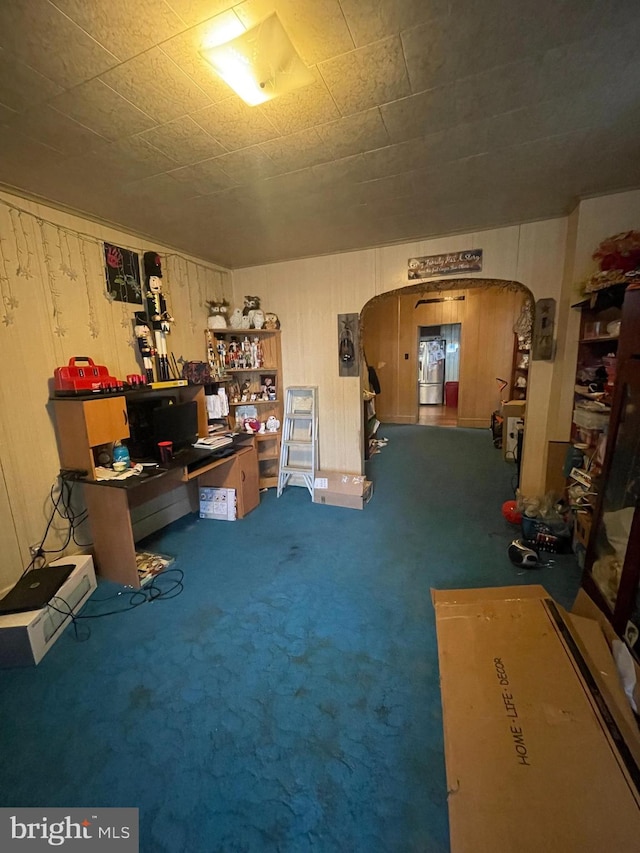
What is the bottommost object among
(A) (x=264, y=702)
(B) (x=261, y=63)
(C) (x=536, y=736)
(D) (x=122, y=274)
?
(A) (x=264, y=702)

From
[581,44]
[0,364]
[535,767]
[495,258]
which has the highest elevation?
[581,44]

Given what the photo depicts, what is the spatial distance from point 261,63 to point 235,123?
385 millimetres

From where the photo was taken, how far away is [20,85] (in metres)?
1.25

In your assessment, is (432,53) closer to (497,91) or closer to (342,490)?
(497,91)

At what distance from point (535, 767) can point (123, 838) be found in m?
1.31

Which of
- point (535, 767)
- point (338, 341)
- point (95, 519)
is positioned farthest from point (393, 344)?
point (535, 767)

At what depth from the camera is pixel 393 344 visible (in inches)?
276

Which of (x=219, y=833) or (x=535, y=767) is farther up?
(x=535, y=767)

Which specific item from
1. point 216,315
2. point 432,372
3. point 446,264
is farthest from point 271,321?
point 432,372

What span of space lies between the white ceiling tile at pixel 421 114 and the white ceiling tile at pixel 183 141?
849 mm

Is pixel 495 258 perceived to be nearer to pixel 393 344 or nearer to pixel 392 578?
pixel 392 578

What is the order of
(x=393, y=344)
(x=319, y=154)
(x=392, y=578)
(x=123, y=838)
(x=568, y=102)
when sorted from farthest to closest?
(x=393, y=344)
(x=392, y=578)
(x=319, y=154)
(x=568, y=102)
(x=123, y=838)

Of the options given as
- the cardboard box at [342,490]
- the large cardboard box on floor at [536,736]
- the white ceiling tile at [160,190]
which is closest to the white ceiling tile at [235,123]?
the white ceiling tile at [160,190]

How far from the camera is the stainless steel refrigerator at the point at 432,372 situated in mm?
9555
